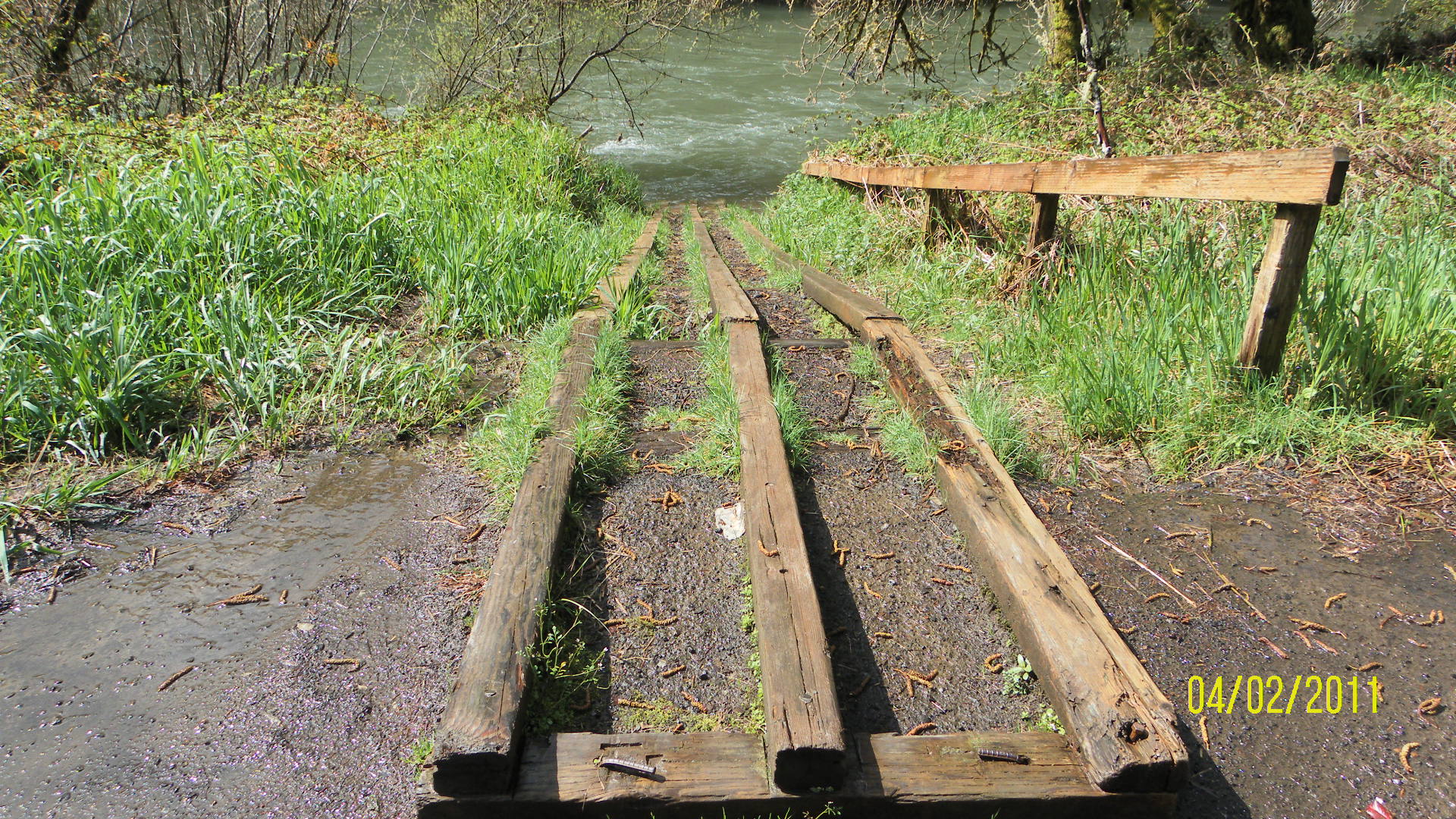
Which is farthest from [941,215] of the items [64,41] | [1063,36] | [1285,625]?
[64,41]

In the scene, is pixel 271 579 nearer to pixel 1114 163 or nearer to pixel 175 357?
pixel 175 357

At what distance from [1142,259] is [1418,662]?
2.65m

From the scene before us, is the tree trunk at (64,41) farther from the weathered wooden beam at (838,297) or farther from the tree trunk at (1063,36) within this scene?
the tree trunk at (1063,36)

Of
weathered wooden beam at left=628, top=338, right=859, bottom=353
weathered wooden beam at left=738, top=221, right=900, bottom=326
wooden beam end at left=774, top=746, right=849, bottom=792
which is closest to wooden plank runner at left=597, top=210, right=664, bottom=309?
weathered wooden beam at left=628, top=338, right=859, bottom=353

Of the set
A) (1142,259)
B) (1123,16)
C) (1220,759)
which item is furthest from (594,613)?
(1123,16)

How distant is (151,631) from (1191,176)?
4.02 m

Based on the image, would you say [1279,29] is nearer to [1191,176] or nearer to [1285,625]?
[1191,176]

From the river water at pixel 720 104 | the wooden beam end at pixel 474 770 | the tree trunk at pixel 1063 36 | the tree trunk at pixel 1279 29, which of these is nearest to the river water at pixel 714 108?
the river water at pixel 720 104

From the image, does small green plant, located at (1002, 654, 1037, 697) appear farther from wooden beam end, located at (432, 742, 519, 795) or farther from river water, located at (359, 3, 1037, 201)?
river water, located at (359, 3, 1037, 201)

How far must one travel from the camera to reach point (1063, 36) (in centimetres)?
1099

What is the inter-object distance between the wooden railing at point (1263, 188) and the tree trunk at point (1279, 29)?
7345mm

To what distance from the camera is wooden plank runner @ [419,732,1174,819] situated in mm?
1785

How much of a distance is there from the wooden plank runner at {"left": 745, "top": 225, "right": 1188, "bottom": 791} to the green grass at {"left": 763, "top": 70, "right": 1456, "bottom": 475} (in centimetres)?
31

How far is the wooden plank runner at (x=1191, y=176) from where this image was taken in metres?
2.68
